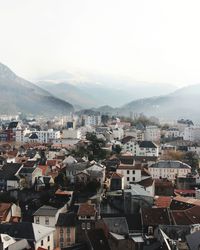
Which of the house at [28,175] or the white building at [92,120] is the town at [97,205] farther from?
the white building at [92,120]

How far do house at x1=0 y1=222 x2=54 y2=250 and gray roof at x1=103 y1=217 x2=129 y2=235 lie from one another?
3.01 m

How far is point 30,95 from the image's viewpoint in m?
148

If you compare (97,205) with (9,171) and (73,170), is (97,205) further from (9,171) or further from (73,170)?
(9,171)

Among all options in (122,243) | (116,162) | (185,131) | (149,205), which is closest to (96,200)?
(149,205)

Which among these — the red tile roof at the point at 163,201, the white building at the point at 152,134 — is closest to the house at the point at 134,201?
the red tile roof at the point at 163,201

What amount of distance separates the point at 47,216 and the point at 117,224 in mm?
3574

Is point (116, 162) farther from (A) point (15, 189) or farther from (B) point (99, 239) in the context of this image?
(B) point (99, 239)

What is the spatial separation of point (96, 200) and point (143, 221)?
3.40m

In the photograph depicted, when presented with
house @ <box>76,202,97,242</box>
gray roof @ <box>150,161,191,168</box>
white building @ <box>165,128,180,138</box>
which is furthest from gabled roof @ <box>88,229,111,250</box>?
white building @ <box>165,128,180,138</box>

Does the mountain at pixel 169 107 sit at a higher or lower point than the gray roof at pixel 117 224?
higher

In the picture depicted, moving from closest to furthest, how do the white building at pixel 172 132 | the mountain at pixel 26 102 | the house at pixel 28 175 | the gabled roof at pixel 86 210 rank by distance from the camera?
the gabled roof at pixel 86 210 < the house at pixel 28 175 < the white building at pixel 172 132 < the mountain at pixel 26 102

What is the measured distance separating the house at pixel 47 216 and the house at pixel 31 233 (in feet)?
5.30

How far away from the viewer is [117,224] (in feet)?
72.8

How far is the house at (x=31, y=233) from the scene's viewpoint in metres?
19.5
